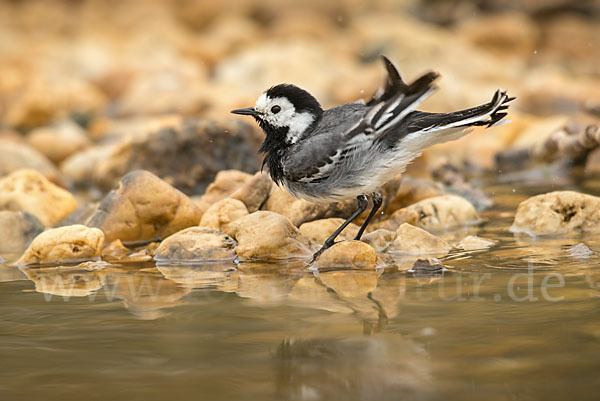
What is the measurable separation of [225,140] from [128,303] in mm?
5118

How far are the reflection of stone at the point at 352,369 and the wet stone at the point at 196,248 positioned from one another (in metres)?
2.11

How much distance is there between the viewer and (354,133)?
468 centimetres

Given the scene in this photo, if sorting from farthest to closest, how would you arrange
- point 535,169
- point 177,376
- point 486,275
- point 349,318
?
point 535,169 → point 486,275 → point 349,318 → point 177,376

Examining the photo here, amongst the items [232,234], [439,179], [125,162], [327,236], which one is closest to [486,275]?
[327,236]

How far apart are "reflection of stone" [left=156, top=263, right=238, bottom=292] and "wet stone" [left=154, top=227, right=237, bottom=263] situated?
0.15m

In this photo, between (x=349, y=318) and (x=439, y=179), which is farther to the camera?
(x=439, y=179)

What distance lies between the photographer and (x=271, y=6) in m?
28.3

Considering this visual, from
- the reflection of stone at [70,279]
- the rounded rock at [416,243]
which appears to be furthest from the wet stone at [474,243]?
the reflection of stone at [70,279]

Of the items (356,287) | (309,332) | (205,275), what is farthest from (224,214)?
(309,332)

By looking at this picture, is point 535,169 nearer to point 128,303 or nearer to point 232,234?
point 232,234

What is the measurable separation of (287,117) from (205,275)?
4.07ft

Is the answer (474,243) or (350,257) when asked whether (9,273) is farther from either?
(474,243)

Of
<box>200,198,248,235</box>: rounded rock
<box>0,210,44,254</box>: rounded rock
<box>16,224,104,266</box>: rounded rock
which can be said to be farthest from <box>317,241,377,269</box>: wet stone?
<box>0,210,44,254</box>: rounded rock

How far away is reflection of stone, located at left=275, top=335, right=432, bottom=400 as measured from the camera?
252 centimetres
